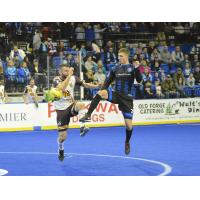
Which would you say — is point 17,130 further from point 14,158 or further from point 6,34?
point 14,158

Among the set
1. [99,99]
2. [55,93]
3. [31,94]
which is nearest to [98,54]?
[31,94]

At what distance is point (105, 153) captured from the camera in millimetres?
11836

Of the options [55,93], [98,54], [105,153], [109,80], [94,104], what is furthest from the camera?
[98,54]

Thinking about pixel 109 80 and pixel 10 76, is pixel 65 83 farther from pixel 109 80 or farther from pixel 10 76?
pixel 10 76

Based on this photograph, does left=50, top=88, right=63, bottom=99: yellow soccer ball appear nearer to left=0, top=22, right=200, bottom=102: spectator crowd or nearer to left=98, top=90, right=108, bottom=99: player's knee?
left=98, top=90, right=108, bottom=99: player's knee

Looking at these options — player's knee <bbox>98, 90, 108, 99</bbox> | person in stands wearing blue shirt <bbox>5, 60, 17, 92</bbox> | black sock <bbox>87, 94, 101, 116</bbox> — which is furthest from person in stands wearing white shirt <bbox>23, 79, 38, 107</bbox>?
player's knee <bbox>98, 90, 108, 99</bbox>

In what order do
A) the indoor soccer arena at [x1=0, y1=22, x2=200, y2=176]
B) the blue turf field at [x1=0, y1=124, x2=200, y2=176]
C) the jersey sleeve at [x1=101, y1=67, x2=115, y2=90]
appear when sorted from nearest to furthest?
the blue turf field at [x1=0, y1=124, x2=200, y2=176]
the jersey sleeve at [x1=101, y1=67, x2=115, y2=90]
the indoor soccer arena at [x1=0, y1=22, x2=200, y2=176]

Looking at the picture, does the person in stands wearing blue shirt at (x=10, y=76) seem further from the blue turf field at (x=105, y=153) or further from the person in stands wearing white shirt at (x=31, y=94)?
the blue turf field at (x=105, y=153)

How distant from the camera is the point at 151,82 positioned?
20.0 meters

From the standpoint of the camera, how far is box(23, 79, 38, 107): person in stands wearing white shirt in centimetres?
1733

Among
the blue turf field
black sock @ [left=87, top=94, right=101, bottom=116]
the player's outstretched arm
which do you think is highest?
the player's outstretched arm

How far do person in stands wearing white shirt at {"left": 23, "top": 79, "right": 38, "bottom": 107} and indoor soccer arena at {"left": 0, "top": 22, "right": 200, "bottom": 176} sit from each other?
36 mm

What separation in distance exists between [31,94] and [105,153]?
6344 mm

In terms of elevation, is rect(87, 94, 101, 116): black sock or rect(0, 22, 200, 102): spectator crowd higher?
rect(0, 22, 200, 102): spectator crowd
